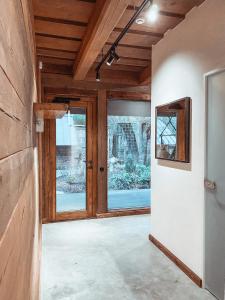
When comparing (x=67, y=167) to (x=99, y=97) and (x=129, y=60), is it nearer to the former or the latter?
(x=99, y=97)

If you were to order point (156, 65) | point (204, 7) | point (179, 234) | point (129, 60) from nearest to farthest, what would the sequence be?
1. point (204, 7)
2. point (179, 234)
3. point (156, 65)
4. point (129, 60)

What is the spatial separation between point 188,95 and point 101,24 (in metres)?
1.09

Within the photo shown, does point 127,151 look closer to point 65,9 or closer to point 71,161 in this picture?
point 71,161

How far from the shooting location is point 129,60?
408 cm

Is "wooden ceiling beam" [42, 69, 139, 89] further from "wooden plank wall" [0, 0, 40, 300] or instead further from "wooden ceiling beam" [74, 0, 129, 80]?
"wooden plank wall" [0, 0, 40, 300]

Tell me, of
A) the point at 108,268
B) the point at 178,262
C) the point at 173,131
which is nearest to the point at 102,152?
the point at 173,131

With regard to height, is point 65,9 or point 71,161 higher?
point 65,9

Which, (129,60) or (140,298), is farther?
(129,60)

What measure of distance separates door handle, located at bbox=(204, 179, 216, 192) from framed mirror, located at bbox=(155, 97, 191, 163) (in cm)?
34

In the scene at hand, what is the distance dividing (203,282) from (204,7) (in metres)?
2.50

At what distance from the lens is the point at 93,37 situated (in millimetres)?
2514

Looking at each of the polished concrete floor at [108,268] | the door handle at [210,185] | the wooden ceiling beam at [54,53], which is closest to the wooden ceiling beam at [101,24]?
the wooden ceiling beam at [54,53]

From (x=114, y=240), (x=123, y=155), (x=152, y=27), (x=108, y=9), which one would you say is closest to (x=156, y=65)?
(x=152, y=27)

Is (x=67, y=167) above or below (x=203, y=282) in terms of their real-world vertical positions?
above
